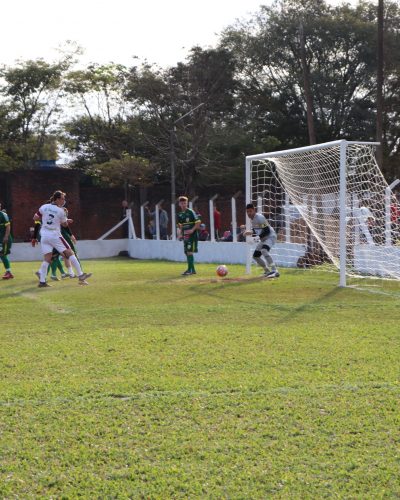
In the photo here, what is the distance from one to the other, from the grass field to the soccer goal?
5.51 meters

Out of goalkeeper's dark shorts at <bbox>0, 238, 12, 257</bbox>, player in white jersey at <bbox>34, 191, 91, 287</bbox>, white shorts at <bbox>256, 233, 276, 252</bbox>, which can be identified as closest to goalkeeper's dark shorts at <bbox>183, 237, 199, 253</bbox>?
white shorts at <bbox>256, 233, 276, 252</bbox>

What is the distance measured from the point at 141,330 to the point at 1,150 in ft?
122

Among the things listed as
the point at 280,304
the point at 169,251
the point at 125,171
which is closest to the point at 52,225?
the point at 280,304

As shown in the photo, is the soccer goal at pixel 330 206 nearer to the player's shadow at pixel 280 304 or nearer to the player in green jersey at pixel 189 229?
the player in green jersey at pixel 189 229

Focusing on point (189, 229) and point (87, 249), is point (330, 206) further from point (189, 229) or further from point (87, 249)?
point (87, 249)

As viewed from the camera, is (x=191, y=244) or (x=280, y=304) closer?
(x=280, y=304)

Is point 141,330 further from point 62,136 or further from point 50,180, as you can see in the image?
point 62,136

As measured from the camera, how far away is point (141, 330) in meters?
10.1

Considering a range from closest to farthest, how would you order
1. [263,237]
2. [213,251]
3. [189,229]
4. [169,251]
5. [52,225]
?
[52,225] < [263,237] < [189,229] < [213,251] < [169,251]

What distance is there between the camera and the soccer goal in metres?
16.9

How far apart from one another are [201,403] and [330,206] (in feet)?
41.8

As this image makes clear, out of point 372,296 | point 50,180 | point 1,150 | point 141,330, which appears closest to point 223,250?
point 372,296

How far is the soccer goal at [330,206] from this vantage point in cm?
1688

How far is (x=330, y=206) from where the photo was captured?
18578 mm
